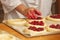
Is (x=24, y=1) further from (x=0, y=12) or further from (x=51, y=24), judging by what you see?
(x=0, y=12)

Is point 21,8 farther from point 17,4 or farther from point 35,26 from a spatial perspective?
point 35,26

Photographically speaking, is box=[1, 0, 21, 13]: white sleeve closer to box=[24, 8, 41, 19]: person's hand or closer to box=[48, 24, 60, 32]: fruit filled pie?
box=[24, 8, 41, 19]: person's hand

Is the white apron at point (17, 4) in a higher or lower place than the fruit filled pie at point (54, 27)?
higher

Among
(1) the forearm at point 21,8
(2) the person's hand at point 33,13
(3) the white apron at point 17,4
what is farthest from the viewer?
(3) the white apron at point 17,4

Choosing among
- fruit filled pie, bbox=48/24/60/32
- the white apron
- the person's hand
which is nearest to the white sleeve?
the white apron

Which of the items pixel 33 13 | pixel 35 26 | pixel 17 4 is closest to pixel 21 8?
pixel 17 4

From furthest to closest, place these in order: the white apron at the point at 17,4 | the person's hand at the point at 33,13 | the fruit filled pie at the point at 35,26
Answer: the white apron at the point at 17,4, the person's hand at the point at 33,13, the fruit filled pie at the point at 35,26

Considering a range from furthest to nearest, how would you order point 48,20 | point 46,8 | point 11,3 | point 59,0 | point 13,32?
point 59,0 < point 46,8 < point 11,3 < point 48,20 < point 13,32

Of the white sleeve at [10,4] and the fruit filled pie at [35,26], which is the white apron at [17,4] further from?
the fruit filled pie at [35,26]

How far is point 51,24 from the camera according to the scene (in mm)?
1186

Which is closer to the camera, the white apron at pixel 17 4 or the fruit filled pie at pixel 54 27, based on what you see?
the fruit filled pie at pixel 54 27

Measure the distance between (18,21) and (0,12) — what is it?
4.24 feet

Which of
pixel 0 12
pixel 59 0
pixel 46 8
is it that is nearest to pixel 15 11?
pixel 46 8

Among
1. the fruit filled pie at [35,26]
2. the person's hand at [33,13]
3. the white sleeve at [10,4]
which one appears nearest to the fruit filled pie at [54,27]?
the fruit filled pie at [35,26]
